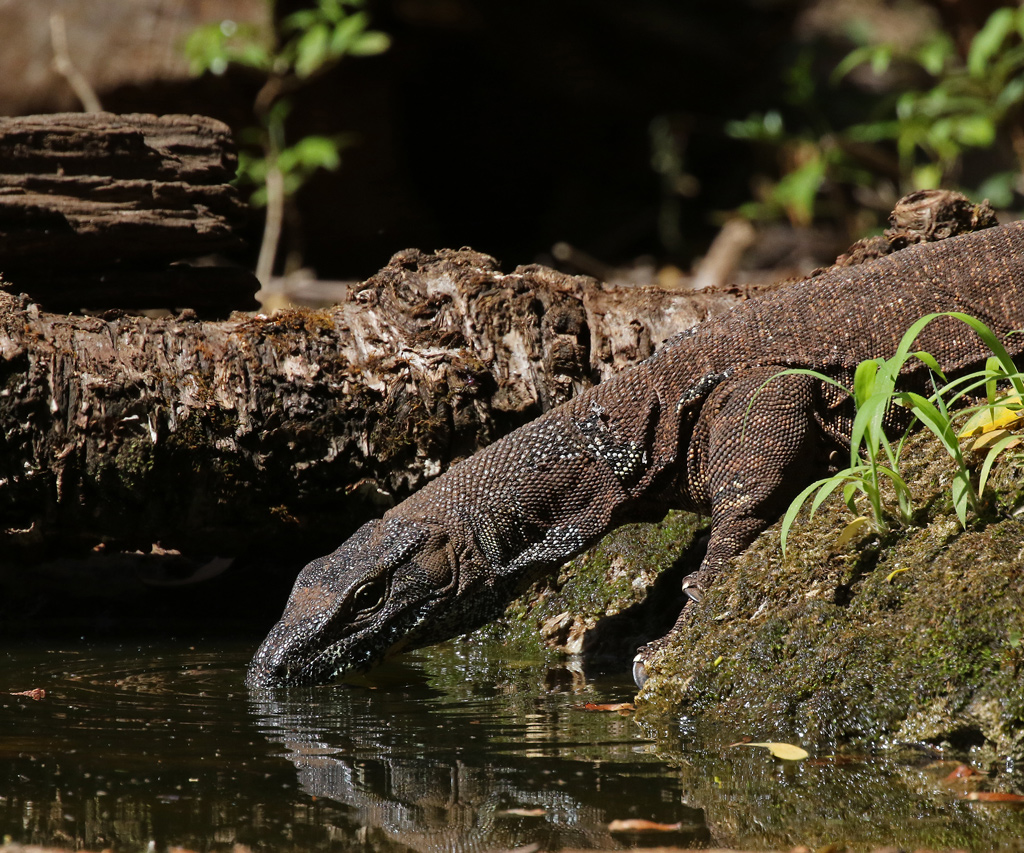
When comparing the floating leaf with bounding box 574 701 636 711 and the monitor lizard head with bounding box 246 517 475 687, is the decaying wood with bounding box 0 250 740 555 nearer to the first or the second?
the monitor lizard head with bounding box 246 517 475 687

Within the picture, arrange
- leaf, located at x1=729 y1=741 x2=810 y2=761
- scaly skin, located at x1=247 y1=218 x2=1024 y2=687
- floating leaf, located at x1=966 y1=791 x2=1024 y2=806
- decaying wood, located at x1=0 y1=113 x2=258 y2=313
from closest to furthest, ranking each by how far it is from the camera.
A: floating leaf, located at x1=966 y1=791 x2=1024 y2=806 < leaf, located at x1=729 y1=741 x2=810 y2=761 < scaly skin, located at x1=247 y1=218 x2=1024 y2=687 < decaying wood, located at x1=0 y1=113 x2=258 y2=313

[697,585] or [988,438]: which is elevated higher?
[988,438]

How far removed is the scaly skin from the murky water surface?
48 centimetres

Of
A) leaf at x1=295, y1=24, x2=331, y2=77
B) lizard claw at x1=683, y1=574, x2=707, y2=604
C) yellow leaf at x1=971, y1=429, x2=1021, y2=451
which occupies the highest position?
leaf at x1=295, y1=24, x2=331, y2=77

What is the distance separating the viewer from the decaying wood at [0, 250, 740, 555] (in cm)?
Answer: 548

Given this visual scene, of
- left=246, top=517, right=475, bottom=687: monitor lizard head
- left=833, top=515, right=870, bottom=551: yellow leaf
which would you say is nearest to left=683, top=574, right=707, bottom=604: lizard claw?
left=833, top=515, right=870, bottom=551: yellow leaf

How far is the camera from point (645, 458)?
4988mm

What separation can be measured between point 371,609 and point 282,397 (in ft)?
4.57

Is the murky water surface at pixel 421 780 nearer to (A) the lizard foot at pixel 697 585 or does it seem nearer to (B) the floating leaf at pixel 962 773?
(B) the floating leaf at pixel 962 773

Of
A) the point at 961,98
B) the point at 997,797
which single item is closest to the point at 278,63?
the point at 961,98

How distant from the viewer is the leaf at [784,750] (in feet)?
10.7

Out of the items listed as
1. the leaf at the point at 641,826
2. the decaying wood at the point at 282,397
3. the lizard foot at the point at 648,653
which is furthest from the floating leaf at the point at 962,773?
the decaying wood at the point at 282,397

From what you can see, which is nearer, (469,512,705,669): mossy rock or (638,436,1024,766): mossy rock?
(638,436,1024,766): mossy rock

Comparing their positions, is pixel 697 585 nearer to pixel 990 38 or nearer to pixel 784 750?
pixel 784 750
